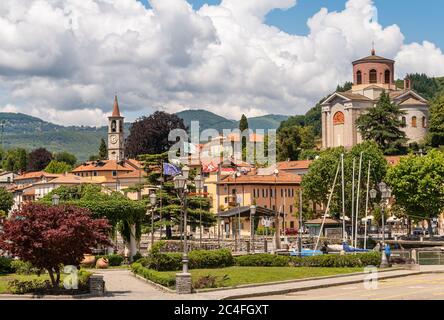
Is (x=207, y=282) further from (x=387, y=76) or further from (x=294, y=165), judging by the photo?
(x=387, y=76)

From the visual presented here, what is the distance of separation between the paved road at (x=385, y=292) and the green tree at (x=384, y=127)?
287 feet

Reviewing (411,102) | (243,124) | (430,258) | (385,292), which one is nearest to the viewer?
(385,292)

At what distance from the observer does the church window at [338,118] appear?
14488 cm

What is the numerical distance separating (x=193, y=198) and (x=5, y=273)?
3283cm

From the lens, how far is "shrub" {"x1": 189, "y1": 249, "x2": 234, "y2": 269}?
44728 mm

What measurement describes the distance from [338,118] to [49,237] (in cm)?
11665

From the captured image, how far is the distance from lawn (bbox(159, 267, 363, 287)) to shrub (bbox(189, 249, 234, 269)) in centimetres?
105

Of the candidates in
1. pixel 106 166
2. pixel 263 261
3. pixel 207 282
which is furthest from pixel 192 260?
pixel 106 166

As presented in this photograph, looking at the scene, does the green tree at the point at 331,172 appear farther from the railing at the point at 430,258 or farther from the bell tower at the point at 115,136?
the bell tower at the point at 115,136

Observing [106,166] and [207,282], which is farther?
[106,166]

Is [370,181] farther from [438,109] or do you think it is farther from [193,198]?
[438,109]

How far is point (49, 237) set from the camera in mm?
32750

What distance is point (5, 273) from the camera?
43031 mm
